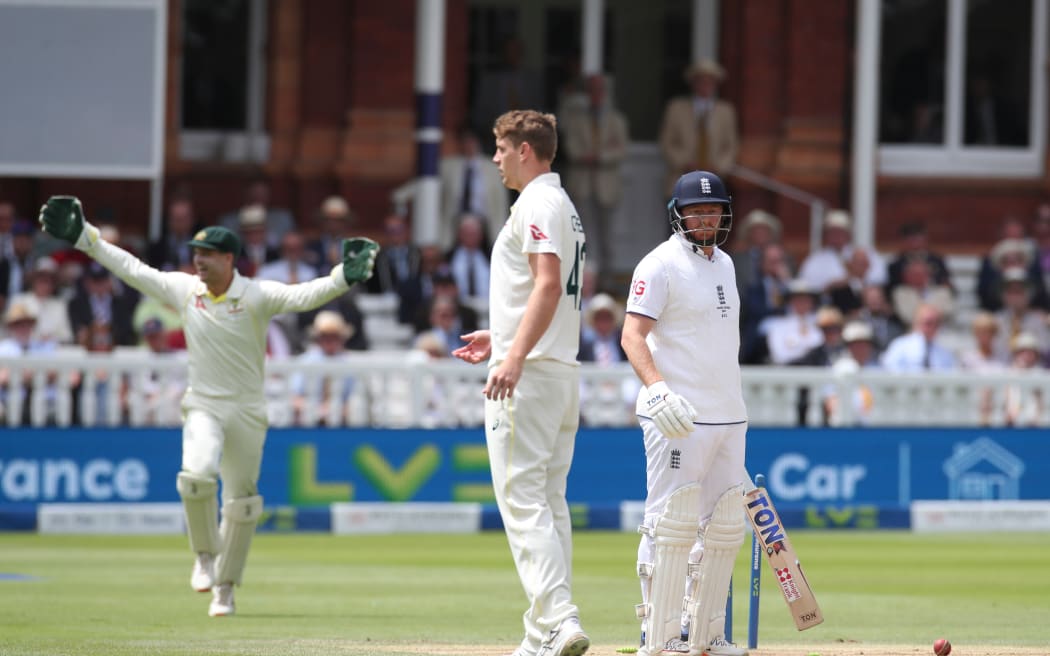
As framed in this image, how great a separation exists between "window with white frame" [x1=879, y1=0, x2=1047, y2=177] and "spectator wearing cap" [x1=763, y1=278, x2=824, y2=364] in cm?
383

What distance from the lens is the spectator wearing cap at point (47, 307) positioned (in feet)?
49.5

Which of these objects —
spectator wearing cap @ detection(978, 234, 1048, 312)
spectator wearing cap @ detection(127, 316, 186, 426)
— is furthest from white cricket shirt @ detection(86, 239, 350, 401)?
spectator wearing cap @ detection(978, 234, 1048, 312)

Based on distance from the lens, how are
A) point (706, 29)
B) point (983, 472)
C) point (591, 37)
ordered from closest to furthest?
point (983, 472) → point (591, 37) → point (706, 29)

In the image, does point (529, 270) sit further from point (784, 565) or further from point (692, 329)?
point (784, 565)

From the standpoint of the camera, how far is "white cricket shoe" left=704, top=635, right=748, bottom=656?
6977 mm

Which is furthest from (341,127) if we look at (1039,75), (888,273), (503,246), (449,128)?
(503,246)

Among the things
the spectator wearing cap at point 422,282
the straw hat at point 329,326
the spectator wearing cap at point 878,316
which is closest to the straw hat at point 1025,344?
the spectator wearing cap at point 878,316

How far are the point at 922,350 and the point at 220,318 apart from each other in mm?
8122

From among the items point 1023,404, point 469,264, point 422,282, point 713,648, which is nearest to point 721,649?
point 713,648

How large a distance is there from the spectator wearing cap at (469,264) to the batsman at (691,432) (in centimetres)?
959

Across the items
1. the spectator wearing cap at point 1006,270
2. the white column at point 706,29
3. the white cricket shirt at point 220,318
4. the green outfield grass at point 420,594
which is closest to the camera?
the green outfield grass at point 420,594

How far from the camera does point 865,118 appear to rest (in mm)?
17859

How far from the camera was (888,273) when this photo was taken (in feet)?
57.6

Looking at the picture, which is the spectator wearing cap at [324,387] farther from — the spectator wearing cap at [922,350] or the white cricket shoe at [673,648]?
the white cricket shoe at [673,648]
